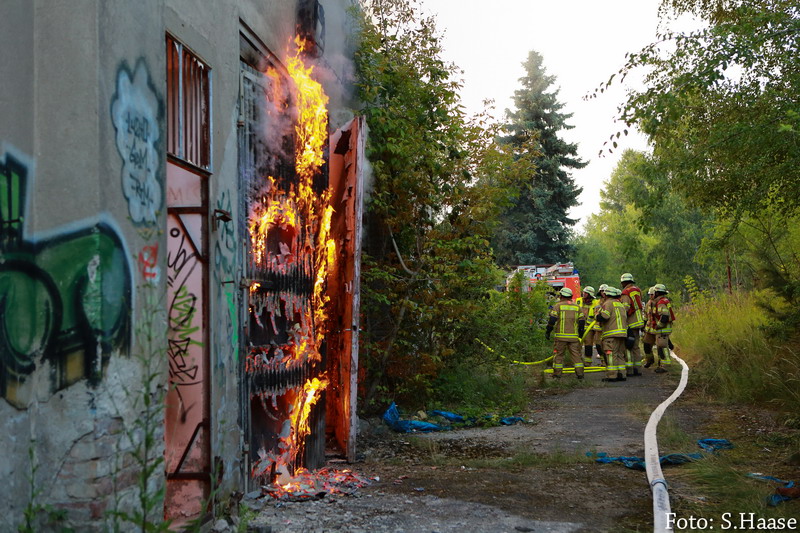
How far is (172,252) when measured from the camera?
4680 millimetres

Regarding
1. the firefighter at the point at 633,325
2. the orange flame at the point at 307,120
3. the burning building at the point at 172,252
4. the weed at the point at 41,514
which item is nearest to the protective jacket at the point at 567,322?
the firefighter at the point at 633,325

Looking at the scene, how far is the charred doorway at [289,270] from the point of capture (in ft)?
17.6

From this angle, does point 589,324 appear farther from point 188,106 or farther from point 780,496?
point 188,106

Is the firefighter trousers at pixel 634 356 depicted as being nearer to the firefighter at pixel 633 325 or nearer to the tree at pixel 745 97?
the firefighter at pixel 633 325

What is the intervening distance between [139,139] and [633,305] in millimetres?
12591

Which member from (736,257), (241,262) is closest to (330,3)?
(241,262)

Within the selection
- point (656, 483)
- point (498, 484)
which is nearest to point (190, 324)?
point (498, 484)

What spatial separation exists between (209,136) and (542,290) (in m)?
13.4

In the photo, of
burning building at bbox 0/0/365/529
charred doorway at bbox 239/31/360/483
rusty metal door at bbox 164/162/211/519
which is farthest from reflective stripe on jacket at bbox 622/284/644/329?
rusty metal door at bbox 164/162/211/519

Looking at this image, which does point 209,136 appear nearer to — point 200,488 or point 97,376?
point 97,376

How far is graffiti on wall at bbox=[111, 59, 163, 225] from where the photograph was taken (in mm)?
3512

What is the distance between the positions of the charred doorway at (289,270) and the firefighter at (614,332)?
806 cm

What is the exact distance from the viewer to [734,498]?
4938mm

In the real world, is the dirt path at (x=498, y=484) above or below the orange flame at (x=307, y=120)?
below
